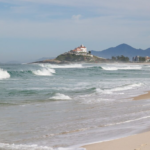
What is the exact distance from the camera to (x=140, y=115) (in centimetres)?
976

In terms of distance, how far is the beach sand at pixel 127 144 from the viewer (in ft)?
18.8

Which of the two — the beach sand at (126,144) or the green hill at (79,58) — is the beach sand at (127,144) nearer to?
the beach sand at (126,144)

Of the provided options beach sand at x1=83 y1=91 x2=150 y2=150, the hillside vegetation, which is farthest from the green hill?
beach sand at x1=83 y1=91 x2=150 y2=150

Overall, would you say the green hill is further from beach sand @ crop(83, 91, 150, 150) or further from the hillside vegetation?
beach sand @ crop(83, 91, 150, 150)

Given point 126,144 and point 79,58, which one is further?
point 79,58

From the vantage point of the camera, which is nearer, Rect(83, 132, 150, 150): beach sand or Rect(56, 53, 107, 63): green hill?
Rect(83, 132, 150, 150): beach sand

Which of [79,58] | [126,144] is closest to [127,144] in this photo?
[126,144]

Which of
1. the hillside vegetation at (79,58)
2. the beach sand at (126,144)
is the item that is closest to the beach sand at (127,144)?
the beach sand at (126,144)

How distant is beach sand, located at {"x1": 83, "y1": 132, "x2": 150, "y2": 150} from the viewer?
574 cm

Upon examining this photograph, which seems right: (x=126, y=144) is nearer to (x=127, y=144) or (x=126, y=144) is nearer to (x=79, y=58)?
(x=127, y=144)

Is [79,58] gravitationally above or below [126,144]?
above

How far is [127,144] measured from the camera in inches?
235

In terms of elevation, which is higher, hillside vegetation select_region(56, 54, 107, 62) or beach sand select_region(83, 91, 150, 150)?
hillside vegetation select_region(56, 54, 107, 62)

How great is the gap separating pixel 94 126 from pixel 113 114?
6.95 feet
